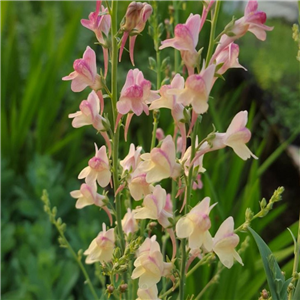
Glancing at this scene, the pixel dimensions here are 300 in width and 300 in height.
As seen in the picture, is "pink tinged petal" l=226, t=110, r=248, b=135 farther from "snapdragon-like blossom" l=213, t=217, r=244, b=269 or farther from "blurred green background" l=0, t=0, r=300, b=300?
"blurred green background" l=0, t=0, r=300, b=300

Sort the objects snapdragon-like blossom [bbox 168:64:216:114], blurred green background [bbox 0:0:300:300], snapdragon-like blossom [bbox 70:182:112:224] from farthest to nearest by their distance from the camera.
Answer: blurred green background [bbox 0:0:300:300]
snapdragon-like blossom [bbox 70:182:112:224]
snapdragon-like blossom [bbox 168:64:216:114]

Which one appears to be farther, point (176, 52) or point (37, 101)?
point (37, 101)

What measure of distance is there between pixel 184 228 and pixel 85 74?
6.1 inches

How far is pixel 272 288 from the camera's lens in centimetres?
40

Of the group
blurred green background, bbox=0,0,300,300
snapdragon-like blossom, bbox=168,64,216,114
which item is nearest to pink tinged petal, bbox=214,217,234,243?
snapdragon-like blossom, bbox=168,64,216,114

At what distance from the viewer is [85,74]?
0.41 m

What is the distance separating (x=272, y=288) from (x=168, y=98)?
184mm

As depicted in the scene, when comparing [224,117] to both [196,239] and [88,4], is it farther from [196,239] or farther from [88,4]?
[196,239]

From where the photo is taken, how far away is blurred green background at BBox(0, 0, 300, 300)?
2.82ft

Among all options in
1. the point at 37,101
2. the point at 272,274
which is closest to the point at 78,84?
the point at 272,274

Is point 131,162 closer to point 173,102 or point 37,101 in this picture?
point 173,102

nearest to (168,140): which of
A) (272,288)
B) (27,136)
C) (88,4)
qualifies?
(272,288)

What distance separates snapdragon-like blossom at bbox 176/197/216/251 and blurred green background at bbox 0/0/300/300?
1.21ft

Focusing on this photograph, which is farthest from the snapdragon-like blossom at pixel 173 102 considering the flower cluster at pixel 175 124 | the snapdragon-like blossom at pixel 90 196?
the snapdragon-like blossom at pixel 90 196
